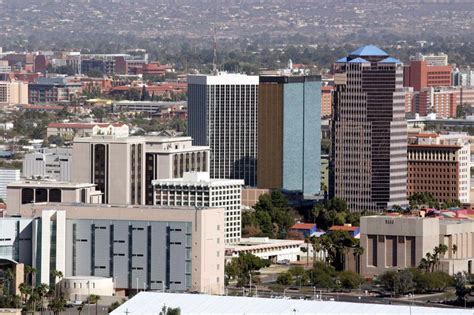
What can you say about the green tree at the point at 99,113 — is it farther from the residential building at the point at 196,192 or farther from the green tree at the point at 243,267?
the green tree at the point at 243,267

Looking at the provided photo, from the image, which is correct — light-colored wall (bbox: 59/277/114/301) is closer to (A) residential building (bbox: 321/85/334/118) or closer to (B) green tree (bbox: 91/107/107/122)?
(A) residential building (bbox: 321/85/334/118)

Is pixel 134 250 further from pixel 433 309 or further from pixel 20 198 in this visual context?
pixel 433 309

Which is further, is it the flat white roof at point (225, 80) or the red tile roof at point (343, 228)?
the flat white roof at point (225, 80)

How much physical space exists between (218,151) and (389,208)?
12.6 meters

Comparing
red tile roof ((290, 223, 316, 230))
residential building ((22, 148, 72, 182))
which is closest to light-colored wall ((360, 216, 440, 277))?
red tile roof ((290, 223, 316, 230))

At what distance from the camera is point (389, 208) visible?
9488 cm

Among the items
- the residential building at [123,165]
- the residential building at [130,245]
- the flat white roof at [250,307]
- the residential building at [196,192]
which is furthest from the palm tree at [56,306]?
the residential building at [123,165]

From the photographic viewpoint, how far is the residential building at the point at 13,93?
173 meters

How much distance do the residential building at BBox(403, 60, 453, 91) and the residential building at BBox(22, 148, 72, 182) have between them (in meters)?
67.5

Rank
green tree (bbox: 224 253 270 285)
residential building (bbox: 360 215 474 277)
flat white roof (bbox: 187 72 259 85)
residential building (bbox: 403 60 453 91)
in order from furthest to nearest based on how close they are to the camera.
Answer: residential building (bbox: 403 60 453 91), flat white roof (bbox: 187 72 259 85), residential building (bbox: 360 215 474 277), green tree (bbox: 224 253 270 285)

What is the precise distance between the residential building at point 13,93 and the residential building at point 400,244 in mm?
97264

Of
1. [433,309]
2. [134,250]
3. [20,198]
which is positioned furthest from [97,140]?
[433,309]

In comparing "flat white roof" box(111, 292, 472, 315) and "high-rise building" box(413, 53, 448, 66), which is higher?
"high-rise building" box(413, 53, 448, 66)

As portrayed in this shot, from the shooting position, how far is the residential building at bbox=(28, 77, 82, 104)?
175 metres
